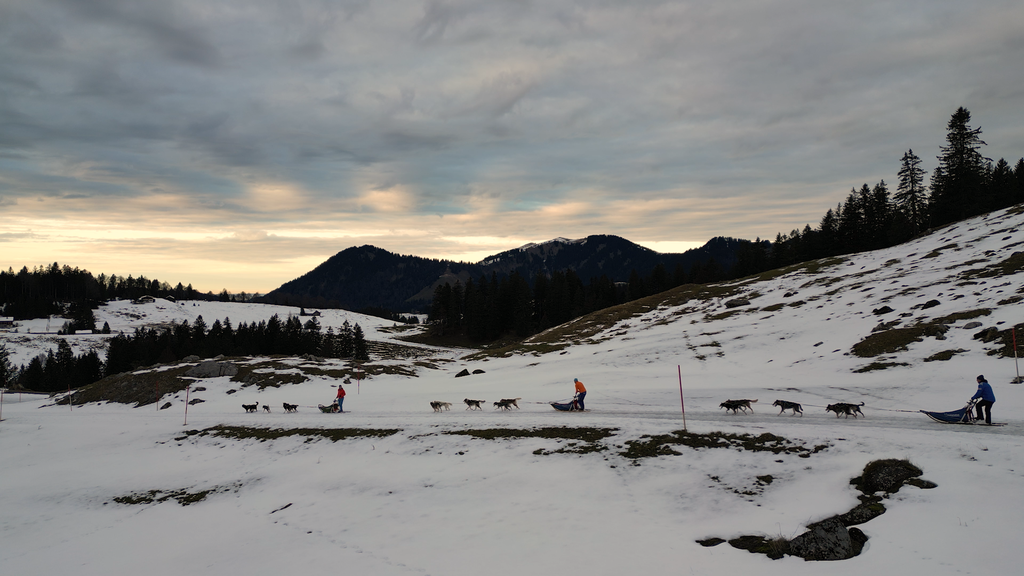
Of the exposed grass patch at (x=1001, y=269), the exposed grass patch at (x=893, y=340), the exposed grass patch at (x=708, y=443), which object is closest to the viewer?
the exposed grass patch at (x=708, y=443)

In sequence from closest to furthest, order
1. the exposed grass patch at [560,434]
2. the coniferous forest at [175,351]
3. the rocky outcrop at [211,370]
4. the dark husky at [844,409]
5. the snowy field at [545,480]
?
the snowy field at [545,480]
the exposed grass patch at [560,434]
the dark husky at [844,409]
the rocky outcrop at [211,370]
the coniferous forest at [175,351]

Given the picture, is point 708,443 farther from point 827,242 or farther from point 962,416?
point 827,242

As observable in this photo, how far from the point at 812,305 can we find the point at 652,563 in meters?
50.4

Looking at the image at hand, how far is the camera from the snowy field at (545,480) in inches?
439

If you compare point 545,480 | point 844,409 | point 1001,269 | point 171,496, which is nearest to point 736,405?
point 844,409

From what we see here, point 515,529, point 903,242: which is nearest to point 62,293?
point 515,529

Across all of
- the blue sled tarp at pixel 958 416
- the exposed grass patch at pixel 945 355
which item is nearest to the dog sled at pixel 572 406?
the blue sled tarp at pixel 958 416

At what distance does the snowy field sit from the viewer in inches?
439

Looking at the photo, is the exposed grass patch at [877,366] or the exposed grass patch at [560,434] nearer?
the exposed grass patch at [560,434]

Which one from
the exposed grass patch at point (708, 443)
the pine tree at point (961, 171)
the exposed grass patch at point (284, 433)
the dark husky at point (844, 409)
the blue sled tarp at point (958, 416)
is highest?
the pine tree at point (961, 171)

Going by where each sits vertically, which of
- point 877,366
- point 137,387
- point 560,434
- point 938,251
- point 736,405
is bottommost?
point 137,387

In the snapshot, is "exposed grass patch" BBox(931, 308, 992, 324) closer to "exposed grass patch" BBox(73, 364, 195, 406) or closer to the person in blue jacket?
the person in blue jacket

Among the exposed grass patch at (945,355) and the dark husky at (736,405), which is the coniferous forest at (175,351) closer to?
the dark husky at (736,405)

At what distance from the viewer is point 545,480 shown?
16.0 metres
